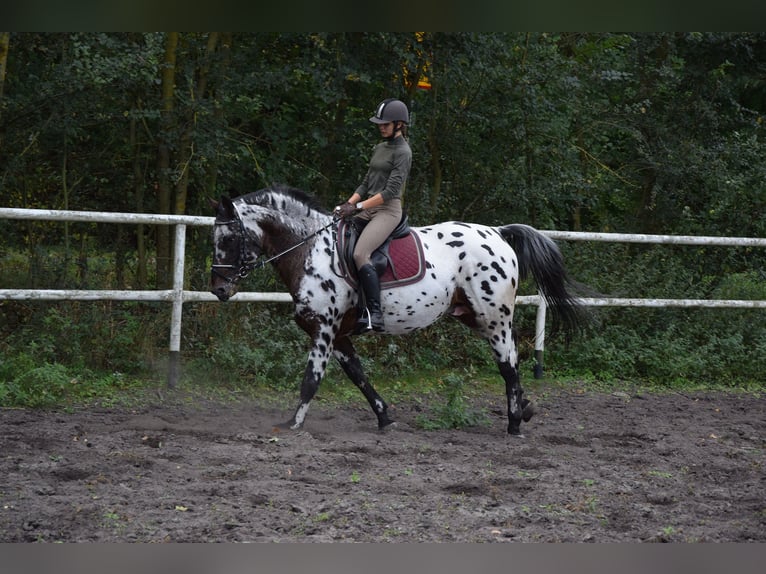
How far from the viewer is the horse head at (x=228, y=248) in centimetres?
669

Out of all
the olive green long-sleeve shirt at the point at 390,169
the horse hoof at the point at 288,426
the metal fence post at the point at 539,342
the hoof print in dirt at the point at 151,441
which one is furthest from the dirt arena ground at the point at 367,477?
the olive green long-sleeve shirt at the point at 390,169

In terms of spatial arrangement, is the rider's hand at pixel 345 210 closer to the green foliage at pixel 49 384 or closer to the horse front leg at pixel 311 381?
the horse front leg at pixel 311 381

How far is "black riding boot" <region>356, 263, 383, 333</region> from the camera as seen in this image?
672 centimetres

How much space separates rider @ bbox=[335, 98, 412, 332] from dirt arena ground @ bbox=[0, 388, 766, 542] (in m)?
1.14

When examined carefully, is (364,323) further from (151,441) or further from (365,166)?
(365,166)

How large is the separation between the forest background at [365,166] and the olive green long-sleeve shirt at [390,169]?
2579 mm

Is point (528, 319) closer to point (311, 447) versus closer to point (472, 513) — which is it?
point (311, 447)

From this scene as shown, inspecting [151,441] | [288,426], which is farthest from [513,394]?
[151,441]

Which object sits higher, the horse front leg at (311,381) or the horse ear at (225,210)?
the horse ear at (225,210)

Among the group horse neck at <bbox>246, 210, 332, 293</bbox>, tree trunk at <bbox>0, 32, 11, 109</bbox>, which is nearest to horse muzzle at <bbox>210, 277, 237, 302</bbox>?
horse neck at <bbox>246, 210, 332, 293</bbox>

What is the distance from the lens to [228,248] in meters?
Answer: 6.70

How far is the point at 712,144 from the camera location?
12758 millimetres

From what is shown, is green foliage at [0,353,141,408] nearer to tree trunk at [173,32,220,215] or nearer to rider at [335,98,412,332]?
tree trunk at [173,32,220,215]

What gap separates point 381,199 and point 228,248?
1.24 metres
